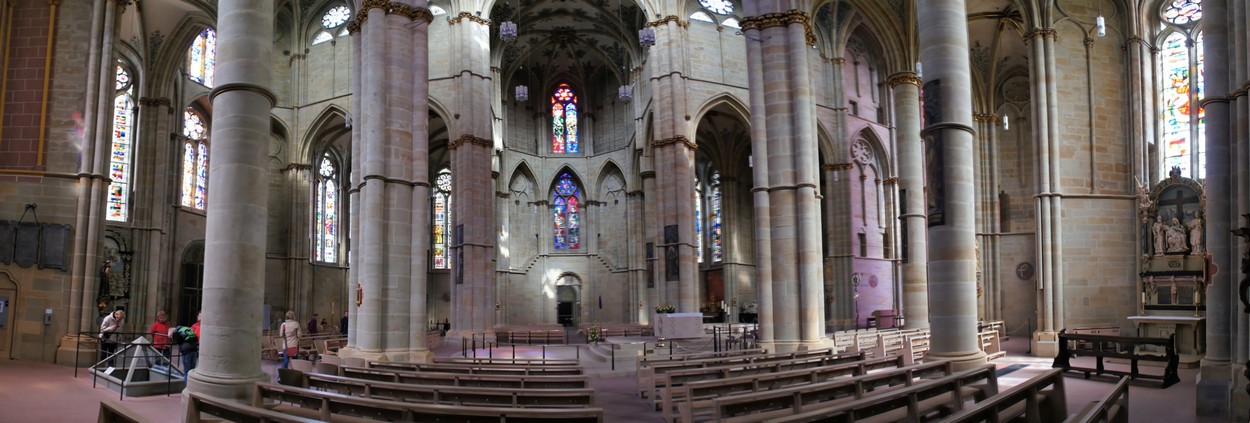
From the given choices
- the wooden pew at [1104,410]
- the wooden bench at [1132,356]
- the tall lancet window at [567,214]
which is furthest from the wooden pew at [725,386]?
the tall lancet window at [567,214]

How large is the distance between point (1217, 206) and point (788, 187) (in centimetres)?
856

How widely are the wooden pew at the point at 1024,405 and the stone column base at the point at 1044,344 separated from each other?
52.4ft

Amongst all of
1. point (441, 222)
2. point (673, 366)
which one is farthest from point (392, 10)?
point (441, 222)

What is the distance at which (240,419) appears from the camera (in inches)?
244

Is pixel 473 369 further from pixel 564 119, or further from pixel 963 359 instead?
pixel 564 119

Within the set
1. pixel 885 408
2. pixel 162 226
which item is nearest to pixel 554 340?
pixel 162 226

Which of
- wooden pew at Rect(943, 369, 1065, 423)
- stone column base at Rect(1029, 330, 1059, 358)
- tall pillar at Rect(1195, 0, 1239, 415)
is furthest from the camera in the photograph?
stone column base at Rect(1029, 330, 1059, 358)

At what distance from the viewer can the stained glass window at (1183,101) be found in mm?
24203

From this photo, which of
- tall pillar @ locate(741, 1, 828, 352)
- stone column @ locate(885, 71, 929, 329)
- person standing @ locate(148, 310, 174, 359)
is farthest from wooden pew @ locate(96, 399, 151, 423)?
stone column @ locate(885, 71, 929, 329)

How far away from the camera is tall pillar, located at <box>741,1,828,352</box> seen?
1834 cm

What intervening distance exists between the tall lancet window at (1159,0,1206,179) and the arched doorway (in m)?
29.9

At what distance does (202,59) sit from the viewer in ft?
112

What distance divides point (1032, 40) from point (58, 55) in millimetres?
27428

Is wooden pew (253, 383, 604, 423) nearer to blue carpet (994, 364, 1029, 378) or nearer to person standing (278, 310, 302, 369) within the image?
person standing (278, 310, 302, 369)
